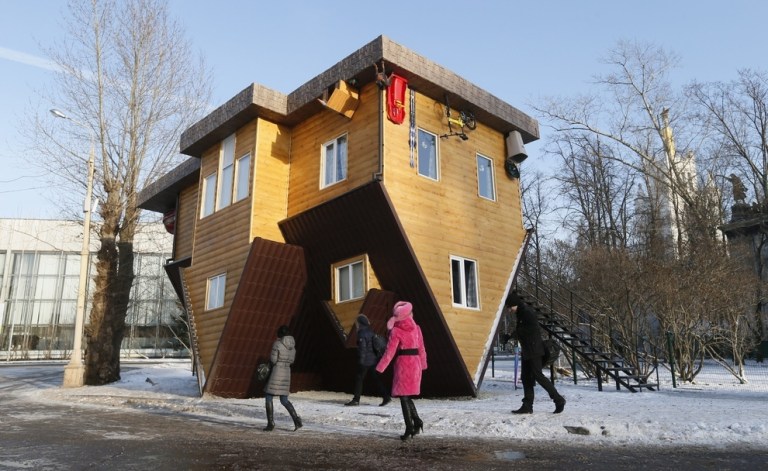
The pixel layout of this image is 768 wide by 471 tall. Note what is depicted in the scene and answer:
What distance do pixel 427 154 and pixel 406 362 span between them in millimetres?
6850

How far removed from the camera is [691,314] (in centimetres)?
1559

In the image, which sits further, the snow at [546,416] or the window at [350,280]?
the window at [350,280]

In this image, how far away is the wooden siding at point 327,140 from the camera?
12.0 m

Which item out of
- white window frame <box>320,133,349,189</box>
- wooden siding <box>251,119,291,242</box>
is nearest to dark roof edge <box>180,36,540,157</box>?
wooden siding <box>251,119,291,242</box>

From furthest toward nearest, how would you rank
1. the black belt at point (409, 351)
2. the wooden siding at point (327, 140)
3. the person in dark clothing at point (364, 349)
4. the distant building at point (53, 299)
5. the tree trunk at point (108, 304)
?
the distant building at point (53, 299), the tree trunk at point (108, 304), the wooden siding at point (327, 140), the person in dark clothing at point (364, 349), the black belt at point (409, 351)

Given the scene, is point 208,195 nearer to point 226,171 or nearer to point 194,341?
point 226,171

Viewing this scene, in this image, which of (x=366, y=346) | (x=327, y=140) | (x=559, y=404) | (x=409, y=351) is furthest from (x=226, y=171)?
(x=559, y=404)

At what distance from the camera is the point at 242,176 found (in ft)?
46.8

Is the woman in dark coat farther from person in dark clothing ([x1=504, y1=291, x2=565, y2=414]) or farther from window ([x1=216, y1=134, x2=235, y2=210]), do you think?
window ([x1=216, y1=134, x2=235, y2=210])

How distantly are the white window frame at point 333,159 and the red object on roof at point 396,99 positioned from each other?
1.37 metres

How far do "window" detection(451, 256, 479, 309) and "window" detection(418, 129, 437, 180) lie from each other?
2.11 metres

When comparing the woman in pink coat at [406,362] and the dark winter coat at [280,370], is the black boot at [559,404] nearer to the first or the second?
the woman in pink coat at [406,362]

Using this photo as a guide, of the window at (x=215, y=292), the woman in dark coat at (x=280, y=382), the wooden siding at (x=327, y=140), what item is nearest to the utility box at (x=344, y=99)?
the wooden siding at (x=327, y=140)

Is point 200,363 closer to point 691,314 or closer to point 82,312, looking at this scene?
point 82,312
